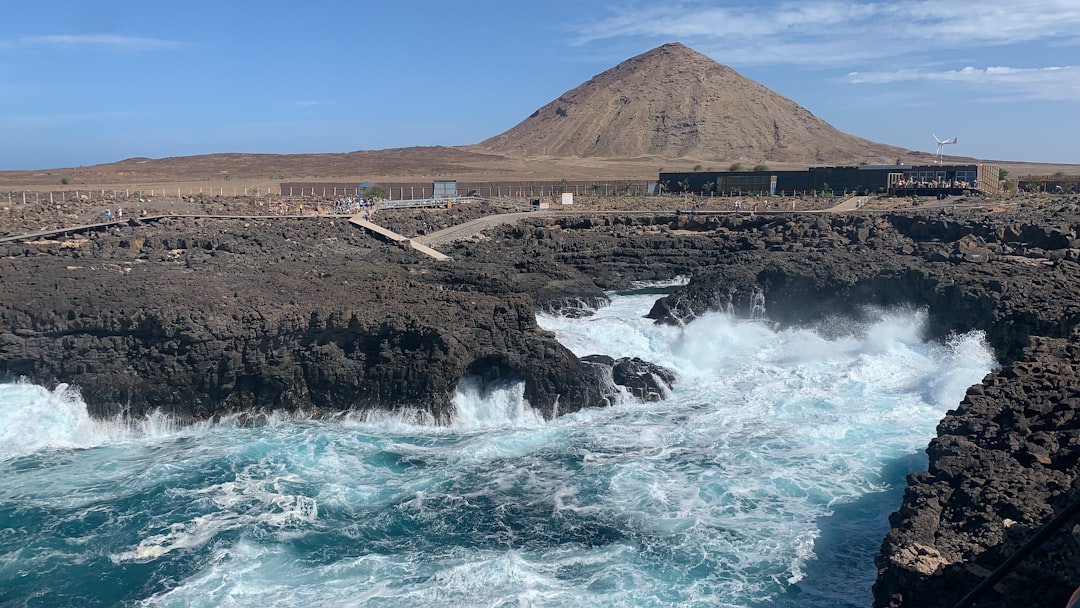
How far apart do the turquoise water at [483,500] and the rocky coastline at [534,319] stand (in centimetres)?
80

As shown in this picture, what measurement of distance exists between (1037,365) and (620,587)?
25.9 ft

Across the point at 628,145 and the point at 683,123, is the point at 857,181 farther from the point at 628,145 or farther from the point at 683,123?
the point at 683,123

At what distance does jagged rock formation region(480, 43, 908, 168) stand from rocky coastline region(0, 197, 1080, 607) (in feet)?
224

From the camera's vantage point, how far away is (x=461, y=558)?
12859mm

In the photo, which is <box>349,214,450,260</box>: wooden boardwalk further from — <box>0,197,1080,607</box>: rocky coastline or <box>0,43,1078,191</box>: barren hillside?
<box>0,43,1078,191</box>: barren hillside

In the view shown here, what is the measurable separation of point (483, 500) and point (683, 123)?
3988 inches

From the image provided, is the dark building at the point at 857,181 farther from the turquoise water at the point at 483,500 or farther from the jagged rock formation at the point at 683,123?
the jagged rock formation at the point at 683,123

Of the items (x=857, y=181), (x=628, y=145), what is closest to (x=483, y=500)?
(x=857, y=181)

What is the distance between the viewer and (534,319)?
2066cm

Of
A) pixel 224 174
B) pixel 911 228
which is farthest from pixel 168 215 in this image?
pixel 224 174

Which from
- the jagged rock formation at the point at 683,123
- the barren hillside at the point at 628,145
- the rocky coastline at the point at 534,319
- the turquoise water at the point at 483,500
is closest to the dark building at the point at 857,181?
the rocky coastline at the point at 534,319

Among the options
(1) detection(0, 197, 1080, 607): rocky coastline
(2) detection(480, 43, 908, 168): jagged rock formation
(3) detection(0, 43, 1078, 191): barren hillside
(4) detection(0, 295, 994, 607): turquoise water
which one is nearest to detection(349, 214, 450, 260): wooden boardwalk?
(1) detection(0, 197, 1080, 607): rocky coastline

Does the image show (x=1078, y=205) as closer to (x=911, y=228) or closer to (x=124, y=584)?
(x=911, y=228)

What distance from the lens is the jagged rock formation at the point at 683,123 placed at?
10719 cm
